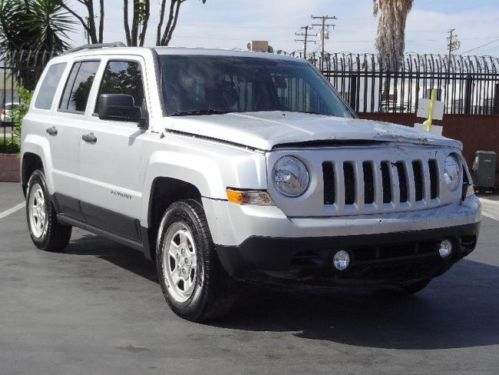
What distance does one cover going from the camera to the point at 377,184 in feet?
18.0

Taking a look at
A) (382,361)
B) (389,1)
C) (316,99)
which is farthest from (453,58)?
(389,1)

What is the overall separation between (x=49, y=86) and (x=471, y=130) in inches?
390

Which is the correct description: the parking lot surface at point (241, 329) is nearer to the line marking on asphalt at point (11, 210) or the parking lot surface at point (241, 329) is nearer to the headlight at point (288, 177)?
the headlight at point (288, 177)

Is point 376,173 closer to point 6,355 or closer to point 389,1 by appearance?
point 6,355

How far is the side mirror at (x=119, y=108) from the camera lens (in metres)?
6.40

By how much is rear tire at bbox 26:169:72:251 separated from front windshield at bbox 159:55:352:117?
6.99 ft

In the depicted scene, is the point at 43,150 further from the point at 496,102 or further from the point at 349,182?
the point at 496,102

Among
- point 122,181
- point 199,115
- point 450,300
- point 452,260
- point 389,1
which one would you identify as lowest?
point 450,300

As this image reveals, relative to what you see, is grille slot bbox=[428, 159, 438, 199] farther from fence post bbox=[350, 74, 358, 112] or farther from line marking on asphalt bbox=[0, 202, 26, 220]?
fence post bbox=[350, 74, 358, 112]

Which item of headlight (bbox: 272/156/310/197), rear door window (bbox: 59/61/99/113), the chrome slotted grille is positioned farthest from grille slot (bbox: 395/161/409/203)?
rear door window (bbox: 59/61/99/113)

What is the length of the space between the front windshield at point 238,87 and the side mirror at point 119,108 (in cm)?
25

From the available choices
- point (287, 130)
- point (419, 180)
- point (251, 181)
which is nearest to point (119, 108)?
point (287, 130)

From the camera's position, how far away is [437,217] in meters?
5.67

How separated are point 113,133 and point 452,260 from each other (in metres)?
2.71
